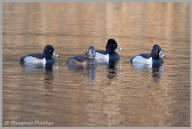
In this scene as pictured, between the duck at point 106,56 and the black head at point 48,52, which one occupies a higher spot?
the black head at point 48,52

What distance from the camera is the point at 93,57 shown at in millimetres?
21016

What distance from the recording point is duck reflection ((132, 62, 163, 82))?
18.5 metres

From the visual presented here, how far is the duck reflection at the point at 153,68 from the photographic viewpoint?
18.5 meters

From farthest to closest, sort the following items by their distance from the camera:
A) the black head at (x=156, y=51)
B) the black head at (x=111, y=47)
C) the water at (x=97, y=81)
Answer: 1. the black head at (x=111, y=47)
2. the black head at (x=156, y=51)
3. the water at (x=97, y=81)

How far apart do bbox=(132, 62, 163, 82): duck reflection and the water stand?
0.11ft

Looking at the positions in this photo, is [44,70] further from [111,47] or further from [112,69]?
[111,47]

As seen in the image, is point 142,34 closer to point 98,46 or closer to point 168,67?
point 98,46

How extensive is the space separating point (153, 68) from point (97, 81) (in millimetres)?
3824

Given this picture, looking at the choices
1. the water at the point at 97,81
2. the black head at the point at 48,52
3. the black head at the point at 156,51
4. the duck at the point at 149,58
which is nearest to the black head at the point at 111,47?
the water at the point at 97,81

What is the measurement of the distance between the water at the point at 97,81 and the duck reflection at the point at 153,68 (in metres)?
0.03

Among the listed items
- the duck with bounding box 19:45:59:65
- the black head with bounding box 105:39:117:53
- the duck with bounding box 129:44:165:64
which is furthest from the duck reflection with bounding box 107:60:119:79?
the duck with bounding box 19:45:59:65

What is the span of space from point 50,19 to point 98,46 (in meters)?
13.6

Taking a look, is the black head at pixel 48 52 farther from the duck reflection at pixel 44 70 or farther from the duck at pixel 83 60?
the duck at pixel 83 60

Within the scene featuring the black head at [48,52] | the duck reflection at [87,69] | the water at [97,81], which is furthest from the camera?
the black head at [48,52]
